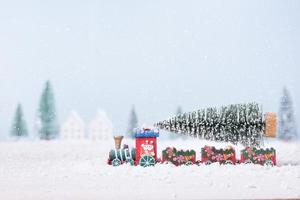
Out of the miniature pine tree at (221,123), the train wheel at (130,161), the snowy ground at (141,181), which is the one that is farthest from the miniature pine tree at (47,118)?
the miniature pine tree at (221,123)

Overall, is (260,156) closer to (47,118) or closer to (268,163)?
(268,163)

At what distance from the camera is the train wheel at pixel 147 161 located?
3.08 m

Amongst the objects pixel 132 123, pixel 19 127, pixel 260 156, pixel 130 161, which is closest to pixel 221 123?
pixel 260 156

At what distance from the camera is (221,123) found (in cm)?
292

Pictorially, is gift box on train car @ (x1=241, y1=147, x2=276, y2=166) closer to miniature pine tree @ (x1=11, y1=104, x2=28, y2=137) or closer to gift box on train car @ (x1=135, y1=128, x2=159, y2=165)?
gift box on train car @ (x1=135, y1=128, x2=159, y2=165)

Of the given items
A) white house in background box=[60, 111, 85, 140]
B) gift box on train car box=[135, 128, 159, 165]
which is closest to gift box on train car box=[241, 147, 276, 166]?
gift box on train car box=[135, 128, 159, 165]

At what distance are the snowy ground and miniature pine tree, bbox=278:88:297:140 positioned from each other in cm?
76

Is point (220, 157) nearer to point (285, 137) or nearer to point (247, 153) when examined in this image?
point (247, 153)

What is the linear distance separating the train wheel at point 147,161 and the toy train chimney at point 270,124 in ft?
2.63

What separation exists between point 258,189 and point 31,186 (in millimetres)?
1038

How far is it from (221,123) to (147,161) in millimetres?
586

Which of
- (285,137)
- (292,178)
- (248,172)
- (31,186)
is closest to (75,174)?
(31,186)

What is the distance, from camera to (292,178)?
7.59 ft

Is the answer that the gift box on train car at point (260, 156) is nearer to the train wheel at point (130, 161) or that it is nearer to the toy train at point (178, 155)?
the toy train at point (178, 155)
